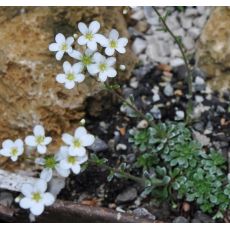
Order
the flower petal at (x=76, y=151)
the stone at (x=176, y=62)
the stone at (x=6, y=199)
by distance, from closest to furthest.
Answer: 1. the flower petal at (x=76, y=151)
2. the stone at (x=6, y=199)
3. the stone at (x=176, y=62)

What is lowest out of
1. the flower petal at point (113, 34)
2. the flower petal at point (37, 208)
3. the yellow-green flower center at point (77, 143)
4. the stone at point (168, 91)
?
the flower petal at point (37, 208)

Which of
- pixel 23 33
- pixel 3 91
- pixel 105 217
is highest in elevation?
pixel 23 33

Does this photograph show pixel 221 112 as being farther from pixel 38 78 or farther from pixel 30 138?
pixel 30 138

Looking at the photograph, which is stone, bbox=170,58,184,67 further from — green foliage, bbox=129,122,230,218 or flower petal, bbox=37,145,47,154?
flower petal, bbox=37,145,47,154

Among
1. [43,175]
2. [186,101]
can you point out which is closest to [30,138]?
[43,175]

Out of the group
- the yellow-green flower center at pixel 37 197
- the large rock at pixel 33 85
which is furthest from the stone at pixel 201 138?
the yellow-green flower center at pixel 37 197

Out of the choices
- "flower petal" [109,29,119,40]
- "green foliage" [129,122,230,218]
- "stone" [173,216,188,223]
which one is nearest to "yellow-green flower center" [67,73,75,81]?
"flower petal" [109,29,119,40]

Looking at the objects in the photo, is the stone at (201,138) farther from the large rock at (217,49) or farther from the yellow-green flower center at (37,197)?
the yellow-green flower center at (37,197)

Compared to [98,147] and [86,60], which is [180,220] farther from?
[86,60]
